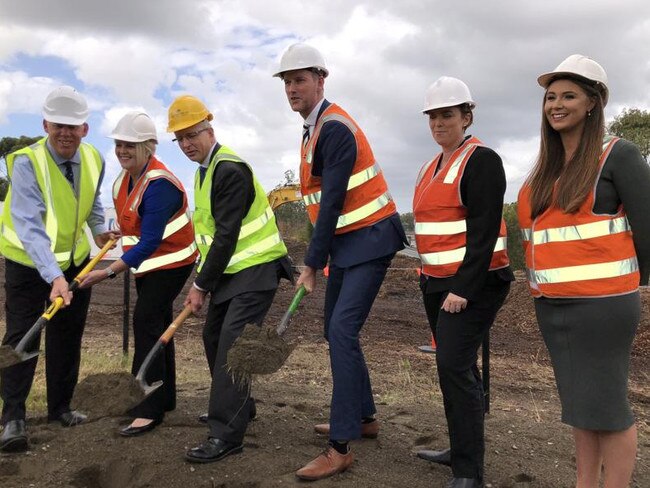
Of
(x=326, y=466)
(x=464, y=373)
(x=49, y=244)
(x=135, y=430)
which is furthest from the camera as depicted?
(x=135, y=430)

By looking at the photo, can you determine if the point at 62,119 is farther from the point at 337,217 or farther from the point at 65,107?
the point at 337,217

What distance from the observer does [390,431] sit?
4410mm

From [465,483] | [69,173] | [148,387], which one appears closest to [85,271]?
[69,173]

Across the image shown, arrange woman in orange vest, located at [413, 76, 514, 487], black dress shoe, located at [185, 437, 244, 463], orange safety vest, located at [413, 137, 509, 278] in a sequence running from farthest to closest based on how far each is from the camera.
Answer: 1. black dress shoe, located at [185, 437, 244, 463]
2. orange safety vest, located at [413, 137, 509, 278]
3. woman in orange vest, located at [413, 76, 514, 487]

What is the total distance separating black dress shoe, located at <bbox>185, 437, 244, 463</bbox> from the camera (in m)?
3.68

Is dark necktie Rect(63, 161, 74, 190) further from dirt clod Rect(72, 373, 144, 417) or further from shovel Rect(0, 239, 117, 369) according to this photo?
dirt clod Rect(72, 373, 144, 417)

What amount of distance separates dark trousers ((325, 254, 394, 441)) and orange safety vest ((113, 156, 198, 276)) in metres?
1.25

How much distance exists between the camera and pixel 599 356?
279 cm

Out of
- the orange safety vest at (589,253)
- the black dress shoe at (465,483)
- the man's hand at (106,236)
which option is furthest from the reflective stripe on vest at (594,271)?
the man's hand at (106,236)

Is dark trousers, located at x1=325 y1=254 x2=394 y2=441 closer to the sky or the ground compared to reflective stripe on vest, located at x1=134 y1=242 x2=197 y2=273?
closer to the ground

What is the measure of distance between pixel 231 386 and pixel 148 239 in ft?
3.57

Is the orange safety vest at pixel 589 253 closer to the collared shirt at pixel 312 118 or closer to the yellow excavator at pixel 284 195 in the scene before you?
the collared shirt at pixel 312 118

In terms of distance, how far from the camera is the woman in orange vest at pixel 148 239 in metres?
4.14

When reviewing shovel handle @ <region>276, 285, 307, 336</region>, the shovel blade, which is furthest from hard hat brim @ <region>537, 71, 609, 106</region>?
the shovel blade
